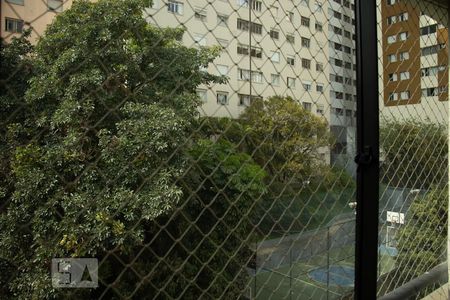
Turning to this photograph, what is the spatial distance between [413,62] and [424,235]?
62cm

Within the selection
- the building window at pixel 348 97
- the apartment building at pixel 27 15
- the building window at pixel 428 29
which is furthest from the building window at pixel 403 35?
the apartment building at pixel 27 15

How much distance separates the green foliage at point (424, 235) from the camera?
1186mm

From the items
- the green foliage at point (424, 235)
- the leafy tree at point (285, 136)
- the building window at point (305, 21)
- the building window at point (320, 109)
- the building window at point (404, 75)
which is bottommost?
the green foliage at point (424, 235)

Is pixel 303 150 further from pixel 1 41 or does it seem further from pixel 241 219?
pixel 1 41

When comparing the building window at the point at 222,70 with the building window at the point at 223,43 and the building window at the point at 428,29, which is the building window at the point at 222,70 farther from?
the building window at the point at 428,29

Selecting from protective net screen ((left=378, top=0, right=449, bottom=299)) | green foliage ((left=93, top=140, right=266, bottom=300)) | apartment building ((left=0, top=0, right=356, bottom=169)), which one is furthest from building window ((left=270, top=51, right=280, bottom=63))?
protective net screen ((left=378, top=0, right=449, bottom=299))

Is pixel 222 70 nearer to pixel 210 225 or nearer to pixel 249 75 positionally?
pixel 249 75

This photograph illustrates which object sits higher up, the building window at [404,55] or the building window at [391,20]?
the building window at [391,20]

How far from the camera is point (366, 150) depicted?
28.9 inches

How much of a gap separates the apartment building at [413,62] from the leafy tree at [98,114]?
2.06 feet

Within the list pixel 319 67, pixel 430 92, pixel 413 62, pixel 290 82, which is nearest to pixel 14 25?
pixel 290 82

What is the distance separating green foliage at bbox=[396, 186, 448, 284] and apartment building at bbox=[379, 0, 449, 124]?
0.97 ft

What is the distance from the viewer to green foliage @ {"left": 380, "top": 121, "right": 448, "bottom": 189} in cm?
108

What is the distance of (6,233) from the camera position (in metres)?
0.79
